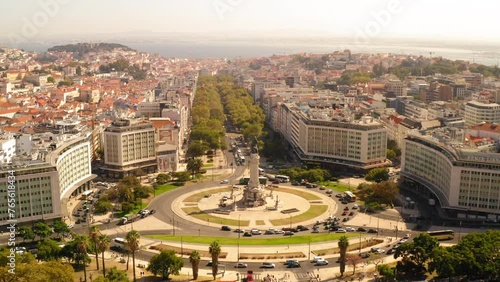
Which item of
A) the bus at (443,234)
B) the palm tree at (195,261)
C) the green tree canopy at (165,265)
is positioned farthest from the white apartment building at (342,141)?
the green tree canopy at (165,265)

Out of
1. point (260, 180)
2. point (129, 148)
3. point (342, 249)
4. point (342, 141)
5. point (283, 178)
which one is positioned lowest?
point (283, 178)

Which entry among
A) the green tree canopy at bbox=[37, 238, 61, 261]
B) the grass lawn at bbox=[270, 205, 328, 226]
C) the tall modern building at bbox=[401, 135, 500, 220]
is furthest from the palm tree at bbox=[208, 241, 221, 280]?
the tall modern building at bbox=[401, 135, 500, 220]

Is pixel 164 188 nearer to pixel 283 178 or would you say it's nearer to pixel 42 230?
pixel 283 178

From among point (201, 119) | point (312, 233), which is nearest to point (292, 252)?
point (312, 233)

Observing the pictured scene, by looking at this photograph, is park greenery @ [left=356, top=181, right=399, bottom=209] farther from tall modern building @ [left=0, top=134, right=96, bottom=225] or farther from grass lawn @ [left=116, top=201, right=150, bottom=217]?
tall modern building @ [left=0, top=134, right=96, bottom=225]

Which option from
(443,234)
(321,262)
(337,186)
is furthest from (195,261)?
(337,186)

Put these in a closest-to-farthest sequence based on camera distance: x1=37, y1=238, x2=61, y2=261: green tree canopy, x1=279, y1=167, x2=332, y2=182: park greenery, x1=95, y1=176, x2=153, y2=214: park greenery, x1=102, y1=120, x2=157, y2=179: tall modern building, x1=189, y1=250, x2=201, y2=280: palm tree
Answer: x1=189, y1=250, x2=201, y2=280: palm tree
x1=37, y1=238, x2=61, y2=261: green tree canopy
x1=95, y1=176, x2=153, y2=214: park greenery
x1=279, y1=167, x2=332, y2=182: park greenery
x1=102, y1=120, x2=157, y2=179: tall modern building

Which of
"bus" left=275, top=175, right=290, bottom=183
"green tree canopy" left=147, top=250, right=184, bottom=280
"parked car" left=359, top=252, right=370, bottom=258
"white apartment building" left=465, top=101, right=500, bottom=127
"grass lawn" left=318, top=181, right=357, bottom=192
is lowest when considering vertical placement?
"parked car" left=359, top=252, right=370, bottom=258

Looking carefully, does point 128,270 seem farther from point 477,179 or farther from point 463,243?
point 477,179
